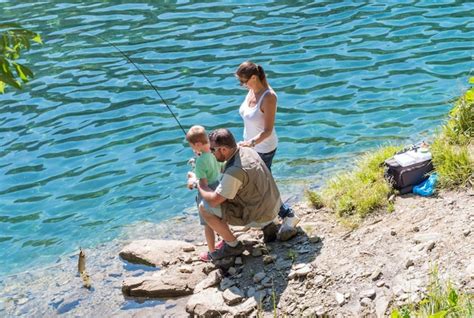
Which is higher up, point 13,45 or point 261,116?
point 13,45

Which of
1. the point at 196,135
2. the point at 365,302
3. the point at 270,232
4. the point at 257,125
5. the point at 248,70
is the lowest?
the point at 270,232

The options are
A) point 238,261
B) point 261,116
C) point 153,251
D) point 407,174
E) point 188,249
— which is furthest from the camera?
point 153,251

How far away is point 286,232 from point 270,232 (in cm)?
16

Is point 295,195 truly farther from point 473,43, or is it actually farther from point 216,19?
point 216,19

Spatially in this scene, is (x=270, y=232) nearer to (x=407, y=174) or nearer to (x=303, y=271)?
(x=303, y=271)

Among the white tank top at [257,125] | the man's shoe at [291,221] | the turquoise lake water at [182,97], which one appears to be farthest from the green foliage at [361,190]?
the turquoise lake water at [182,97]

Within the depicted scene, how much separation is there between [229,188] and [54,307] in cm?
233

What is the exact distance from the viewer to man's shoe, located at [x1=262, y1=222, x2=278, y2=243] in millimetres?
7567

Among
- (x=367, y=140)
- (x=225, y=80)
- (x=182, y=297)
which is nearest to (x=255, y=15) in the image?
(x=225, y=80)

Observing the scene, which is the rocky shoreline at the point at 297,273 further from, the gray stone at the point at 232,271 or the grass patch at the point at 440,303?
the grass patch at the point at 440,303

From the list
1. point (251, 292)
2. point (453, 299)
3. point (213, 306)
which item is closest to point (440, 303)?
point (453, 299)

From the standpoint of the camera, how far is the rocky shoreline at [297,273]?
20.7 ft

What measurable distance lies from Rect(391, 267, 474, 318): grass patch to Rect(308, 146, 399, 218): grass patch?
1687 millimetres

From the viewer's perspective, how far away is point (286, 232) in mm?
7531
